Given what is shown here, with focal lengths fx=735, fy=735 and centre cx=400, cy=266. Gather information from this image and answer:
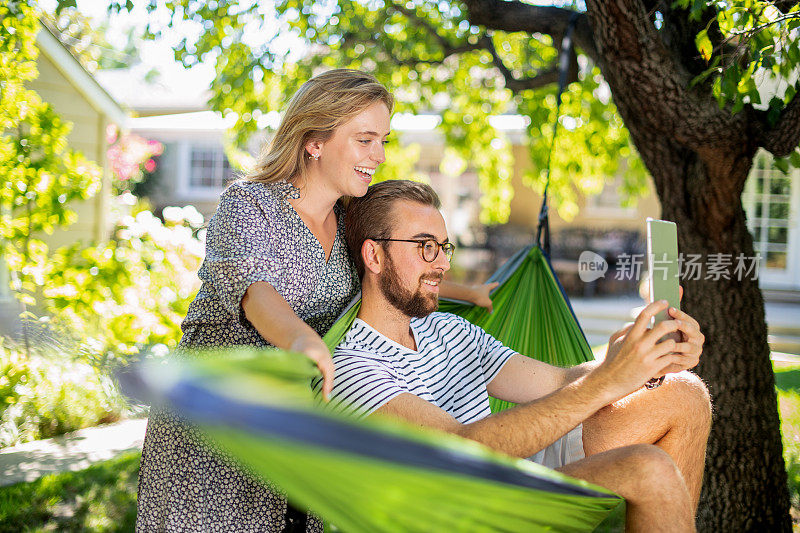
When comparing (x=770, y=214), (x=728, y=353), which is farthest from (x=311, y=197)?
(x=770, y=214)

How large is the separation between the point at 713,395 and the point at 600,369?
4.61 ft

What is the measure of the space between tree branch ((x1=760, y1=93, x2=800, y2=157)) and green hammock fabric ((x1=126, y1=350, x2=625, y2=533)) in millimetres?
1498

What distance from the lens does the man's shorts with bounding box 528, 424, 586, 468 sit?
1.79 metres

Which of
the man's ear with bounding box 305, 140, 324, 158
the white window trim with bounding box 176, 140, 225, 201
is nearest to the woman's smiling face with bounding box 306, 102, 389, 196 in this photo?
the man's ear with bounding box 305, 140, 324, 158

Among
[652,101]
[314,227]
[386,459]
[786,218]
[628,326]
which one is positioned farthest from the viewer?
[786,218]

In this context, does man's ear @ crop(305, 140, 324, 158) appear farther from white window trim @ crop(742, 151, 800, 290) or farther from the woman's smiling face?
white window trim @ crop(742, 151, 800, 290)

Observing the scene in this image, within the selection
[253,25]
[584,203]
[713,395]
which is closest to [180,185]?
[584,203]

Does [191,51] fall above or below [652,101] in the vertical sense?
above

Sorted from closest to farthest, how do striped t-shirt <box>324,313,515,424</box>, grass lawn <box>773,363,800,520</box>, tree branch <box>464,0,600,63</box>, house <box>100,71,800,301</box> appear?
striped t-shirt <box>324,313,515,424</box>
tree branch <box>464,0,600,63</box>
grass lawn <box>773,363,800,520</box>
house <box>100,71,800,301</box>

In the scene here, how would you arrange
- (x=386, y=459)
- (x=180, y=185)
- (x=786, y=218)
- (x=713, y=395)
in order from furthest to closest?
1. (x=180, y=185)
2. (x=786, y=218)
3. (x=713, y=395)
4. (x=386, y=459)

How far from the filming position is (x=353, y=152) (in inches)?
66.0

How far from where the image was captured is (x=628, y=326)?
1.60 meters

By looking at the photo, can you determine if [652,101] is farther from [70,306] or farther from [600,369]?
[70,306]

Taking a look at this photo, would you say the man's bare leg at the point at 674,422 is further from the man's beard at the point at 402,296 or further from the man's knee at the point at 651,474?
the man's beard at the point at 402,296
